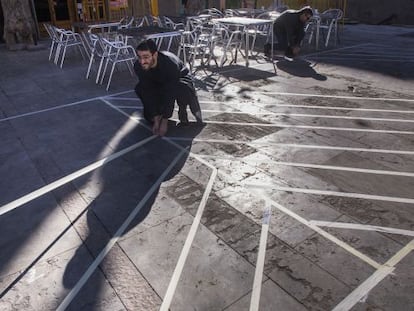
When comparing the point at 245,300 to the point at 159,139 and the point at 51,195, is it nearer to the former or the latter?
the point at 51,195

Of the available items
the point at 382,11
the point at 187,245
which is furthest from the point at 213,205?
the point at 382,11

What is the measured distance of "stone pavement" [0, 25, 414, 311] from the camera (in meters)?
2.46

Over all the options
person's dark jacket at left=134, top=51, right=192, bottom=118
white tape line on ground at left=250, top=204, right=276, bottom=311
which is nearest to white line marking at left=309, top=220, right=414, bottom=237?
white tape line on ground at left=250, top=204, right=276, bottom=311

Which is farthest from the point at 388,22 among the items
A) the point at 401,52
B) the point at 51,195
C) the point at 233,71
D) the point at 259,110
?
the point at 51,195

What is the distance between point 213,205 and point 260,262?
80 centimetres

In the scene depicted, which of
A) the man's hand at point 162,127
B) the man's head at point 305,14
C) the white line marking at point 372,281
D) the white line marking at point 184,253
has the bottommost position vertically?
the white line marking at point 372,281

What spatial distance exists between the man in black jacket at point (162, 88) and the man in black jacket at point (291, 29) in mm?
4770

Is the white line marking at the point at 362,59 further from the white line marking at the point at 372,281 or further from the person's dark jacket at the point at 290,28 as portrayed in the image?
the white line marking at the point at 372,281

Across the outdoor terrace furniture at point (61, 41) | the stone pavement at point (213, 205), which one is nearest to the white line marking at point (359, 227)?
the stone pavement at point (213, 205)

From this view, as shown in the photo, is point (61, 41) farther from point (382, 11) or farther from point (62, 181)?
point (382, 11)

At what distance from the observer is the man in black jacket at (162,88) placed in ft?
15.1

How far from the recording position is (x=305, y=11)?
855cm

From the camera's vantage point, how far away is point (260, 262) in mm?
2670

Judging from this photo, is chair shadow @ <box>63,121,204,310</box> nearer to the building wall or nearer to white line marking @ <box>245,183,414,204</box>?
white line marking @ <box>245,183,414,204</box>
